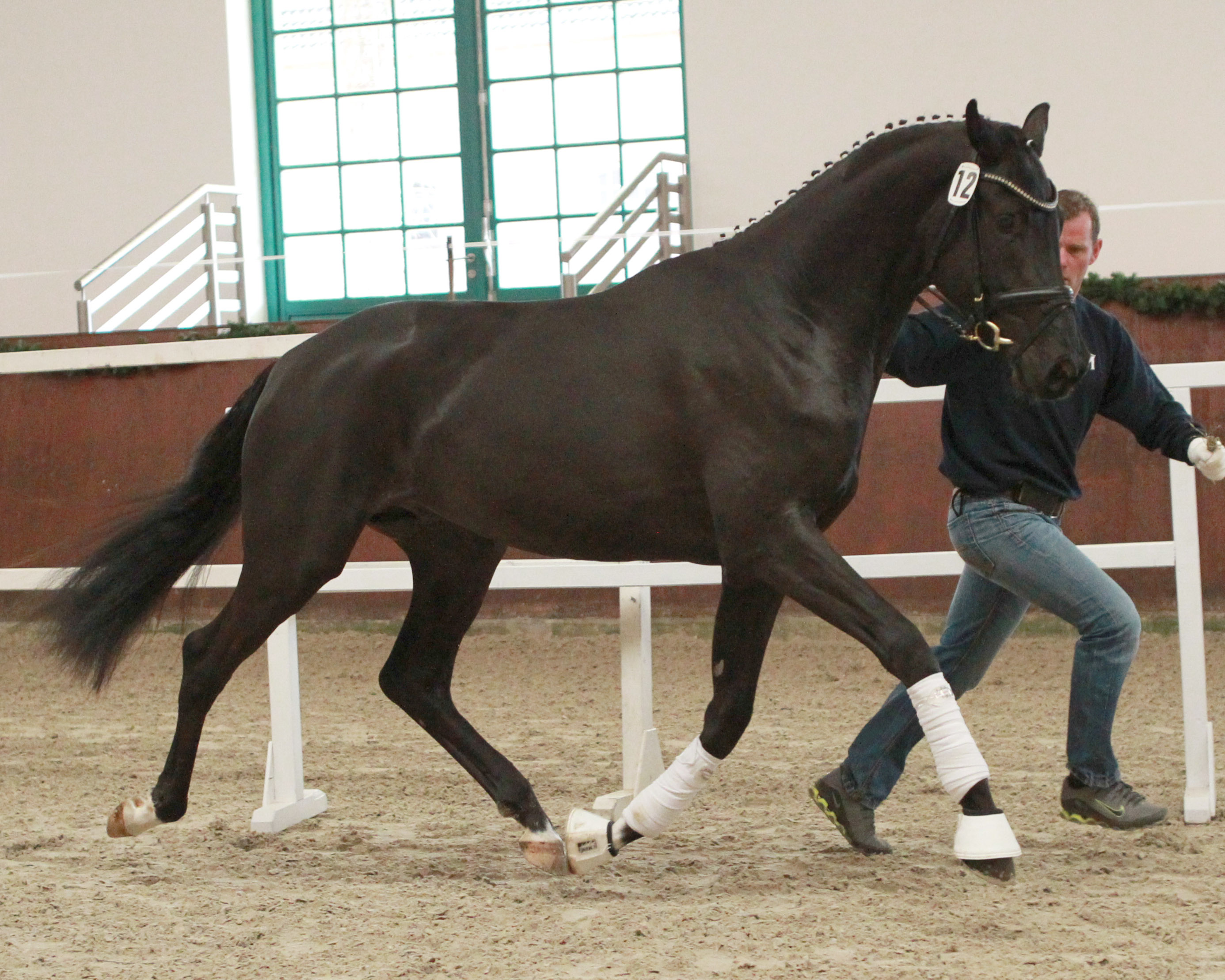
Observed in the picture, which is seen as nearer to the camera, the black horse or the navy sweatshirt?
the black horse

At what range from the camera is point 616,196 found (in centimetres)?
775

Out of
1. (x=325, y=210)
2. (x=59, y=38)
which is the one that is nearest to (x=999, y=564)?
(x=325, y=210)

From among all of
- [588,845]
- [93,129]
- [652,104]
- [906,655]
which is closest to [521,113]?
[652,104]

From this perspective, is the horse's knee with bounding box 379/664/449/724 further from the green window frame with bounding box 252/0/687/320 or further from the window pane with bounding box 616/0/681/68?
the window pane with bounding box 616/0/681/68

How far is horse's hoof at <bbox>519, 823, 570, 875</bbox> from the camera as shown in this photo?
9.35 feet

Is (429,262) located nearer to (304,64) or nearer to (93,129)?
(304,64)

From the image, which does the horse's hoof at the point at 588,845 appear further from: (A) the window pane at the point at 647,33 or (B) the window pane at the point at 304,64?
(B) the window pane at the point at 304,64

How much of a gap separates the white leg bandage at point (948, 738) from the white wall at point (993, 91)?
6016mm

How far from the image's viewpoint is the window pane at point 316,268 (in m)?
9.56

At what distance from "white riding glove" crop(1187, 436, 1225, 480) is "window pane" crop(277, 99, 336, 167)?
25.9 feet

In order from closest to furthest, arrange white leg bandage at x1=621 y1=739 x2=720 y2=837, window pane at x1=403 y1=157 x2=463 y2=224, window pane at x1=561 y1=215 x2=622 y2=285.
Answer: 1. white leg bandage at x1=621 y1=739 x2=720 y2=837
2. window pane at x1=561 y1=215 x2=622 y2=285
3. window pane at x1=403 y1=157 x2=463 y2=224

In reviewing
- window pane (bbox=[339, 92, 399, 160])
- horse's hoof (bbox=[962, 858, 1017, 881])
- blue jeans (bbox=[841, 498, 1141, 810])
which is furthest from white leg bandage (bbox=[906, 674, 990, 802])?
window pane (bbox=[339, 92, 399, 160])

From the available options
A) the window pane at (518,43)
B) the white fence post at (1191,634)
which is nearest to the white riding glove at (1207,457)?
the white fence post at (1191,634)

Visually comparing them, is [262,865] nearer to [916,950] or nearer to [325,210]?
[916,950]
